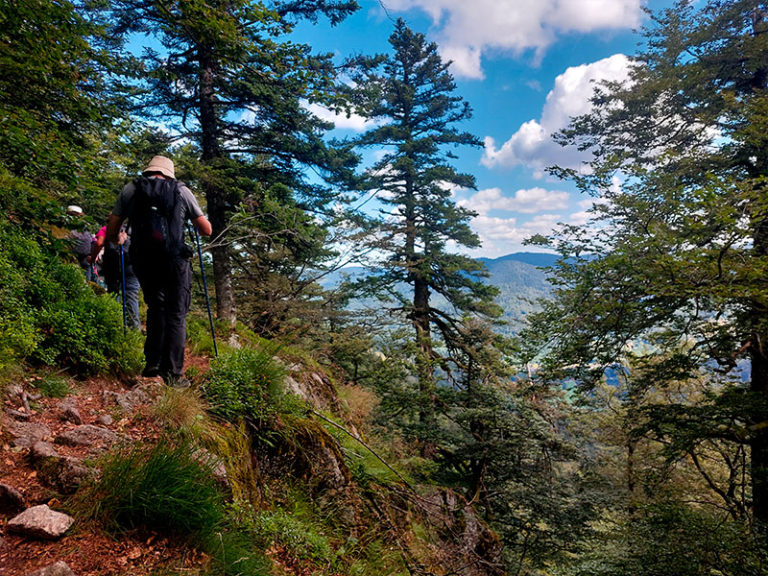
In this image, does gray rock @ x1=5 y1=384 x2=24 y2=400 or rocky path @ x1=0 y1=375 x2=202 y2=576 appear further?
gray rock @ x1=5 y1=384 x2=24 y2=400

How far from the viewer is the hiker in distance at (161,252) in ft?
9.48

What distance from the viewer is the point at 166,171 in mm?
3066

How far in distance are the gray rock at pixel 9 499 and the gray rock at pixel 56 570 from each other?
44 centimetres

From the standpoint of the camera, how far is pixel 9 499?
160 centimetres

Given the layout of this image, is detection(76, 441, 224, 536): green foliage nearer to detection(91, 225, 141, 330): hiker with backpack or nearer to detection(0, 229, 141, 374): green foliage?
detection(0, 229, 141, 374): green foliage

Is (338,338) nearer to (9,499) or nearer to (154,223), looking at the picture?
(154,223)

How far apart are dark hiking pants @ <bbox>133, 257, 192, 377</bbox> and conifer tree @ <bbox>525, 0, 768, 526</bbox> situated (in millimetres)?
5957

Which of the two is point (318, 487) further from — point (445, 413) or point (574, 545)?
point (574, 545)

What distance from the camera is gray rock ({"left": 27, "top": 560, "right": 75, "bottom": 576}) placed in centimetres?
133

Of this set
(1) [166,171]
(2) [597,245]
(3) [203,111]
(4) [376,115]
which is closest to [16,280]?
(1) [166,171]

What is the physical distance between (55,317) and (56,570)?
2.26 metres

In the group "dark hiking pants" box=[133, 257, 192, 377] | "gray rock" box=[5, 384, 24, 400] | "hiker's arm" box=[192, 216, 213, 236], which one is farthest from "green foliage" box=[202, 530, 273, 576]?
"hiker's arm" box=[192, 216, 213, 236]

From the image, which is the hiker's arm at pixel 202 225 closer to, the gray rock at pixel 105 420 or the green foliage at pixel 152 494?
the gray rock at pixel 105 420

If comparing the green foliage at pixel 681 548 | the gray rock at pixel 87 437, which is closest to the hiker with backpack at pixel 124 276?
the gray rock at pixel 87 437
